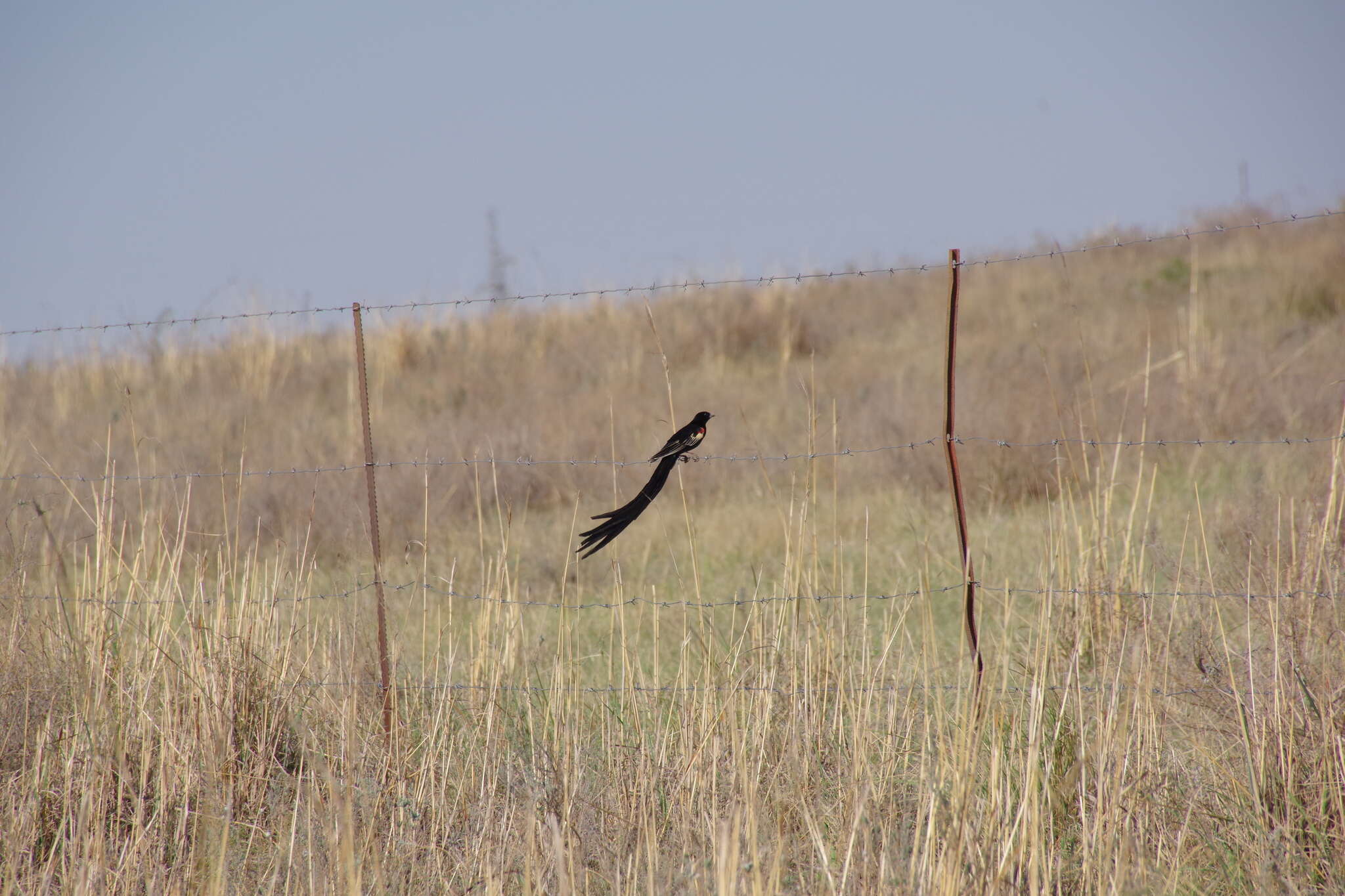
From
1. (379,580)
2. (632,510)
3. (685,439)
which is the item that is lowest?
(379,580)

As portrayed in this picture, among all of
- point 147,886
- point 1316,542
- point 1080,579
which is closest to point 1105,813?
point 1080,579

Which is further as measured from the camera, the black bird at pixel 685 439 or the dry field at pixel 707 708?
the black bird at pixel 685 439

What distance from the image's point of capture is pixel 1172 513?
568 centimetres

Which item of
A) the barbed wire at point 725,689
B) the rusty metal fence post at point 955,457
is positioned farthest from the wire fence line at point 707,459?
the barbed wire at point 725,689

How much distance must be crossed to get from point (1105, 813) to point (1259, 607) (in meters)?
1.55

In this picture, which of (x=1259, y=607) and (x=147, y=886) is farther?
(x=1259, y=607)

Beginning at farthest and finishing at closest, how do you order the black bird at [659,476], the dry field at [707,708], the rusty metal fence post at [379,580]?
the rusty metal fence post at [379,580], the black bird at [659,476], the dry field at [707,708]

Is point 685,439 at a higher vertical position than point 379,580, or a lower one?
higher

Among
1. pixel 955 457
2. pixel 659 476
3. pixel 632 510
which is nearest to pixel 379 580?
pixel 632 510

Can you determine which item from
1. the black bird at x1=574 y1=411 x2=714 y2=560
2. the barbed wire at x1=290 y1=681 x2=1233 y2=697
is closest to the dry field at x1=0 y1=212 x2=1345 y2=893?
the barbed wire at x1=290 y1=681 x2=1233 y2=697

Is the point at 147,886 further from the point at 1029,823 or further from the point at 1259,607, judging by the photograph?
the point at 1259,607

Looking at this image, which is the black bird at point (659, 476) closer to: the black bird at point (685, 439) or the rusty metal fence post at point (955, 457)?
the black bird at point (685, 439)

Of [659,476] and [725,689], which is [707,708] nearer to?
[725,689]

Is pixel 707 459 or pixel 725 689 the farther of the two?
pixel 707 459
